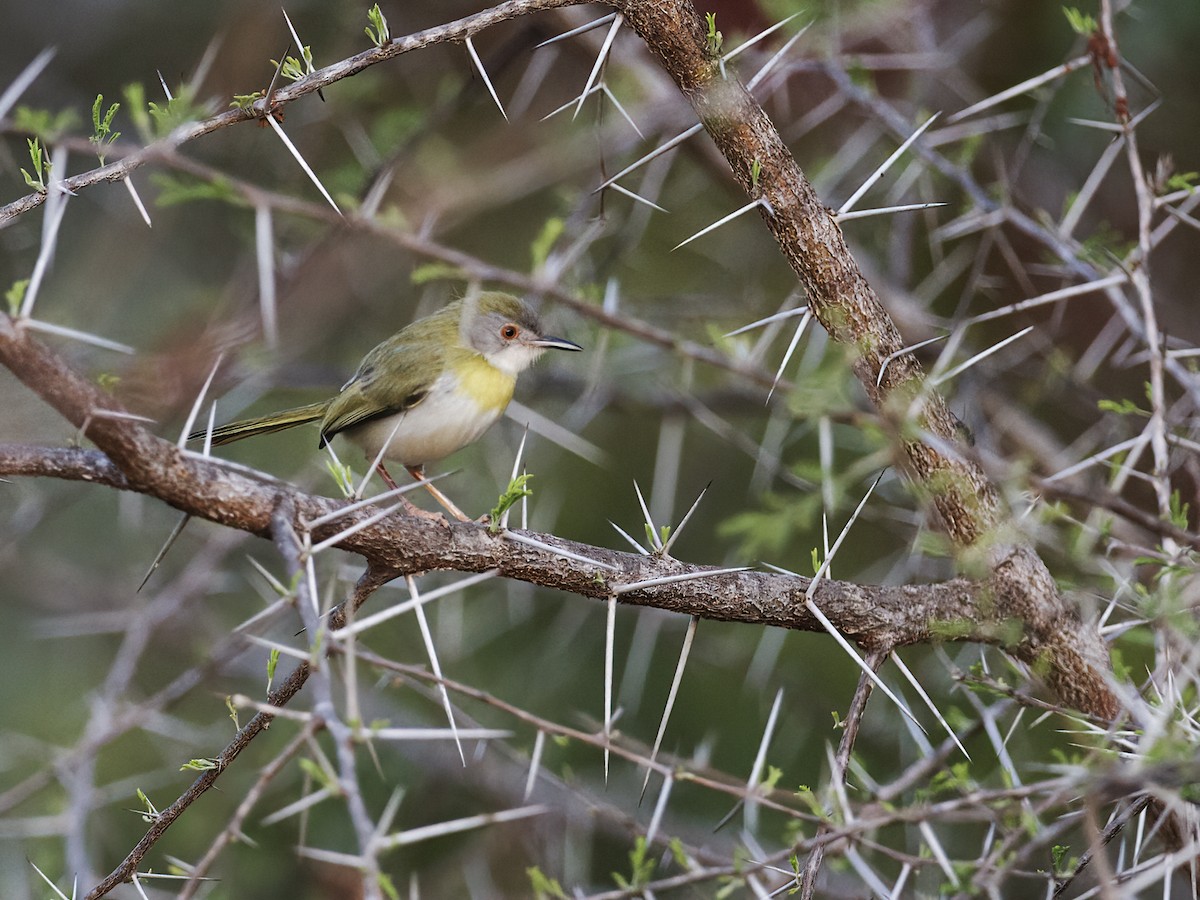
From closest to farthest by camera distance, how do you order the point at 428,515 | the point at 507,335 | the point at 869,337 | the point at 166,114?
the point at 166,114
the point at 869,337
the point at 428,515
the point at 507,335

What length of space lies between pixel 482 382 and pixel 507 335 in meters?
0.34

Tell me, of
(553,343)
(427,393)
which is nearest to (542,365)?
(553,343)

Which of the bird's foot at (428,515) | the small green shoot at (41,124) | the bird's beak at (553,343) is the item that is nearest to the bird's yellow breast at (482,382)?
the bird's beak at (553,343)

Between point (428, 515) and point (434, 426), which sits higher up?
point (428, 515)

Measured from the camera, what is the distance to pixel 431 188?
5.79 metres

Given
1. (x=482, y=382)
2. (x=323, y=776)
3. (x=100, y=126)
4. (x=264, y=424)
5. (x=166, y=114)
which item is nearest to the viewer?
(x=323, y=776)

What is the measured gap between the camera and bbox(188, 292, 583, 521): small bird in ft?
14.9

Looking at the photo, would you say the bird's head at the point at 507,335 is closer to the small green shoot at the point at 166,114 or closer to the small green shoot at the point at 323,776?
the small green shoot at the point at 166,114

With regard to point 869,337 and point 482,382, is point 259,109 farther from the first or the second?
point 482,382

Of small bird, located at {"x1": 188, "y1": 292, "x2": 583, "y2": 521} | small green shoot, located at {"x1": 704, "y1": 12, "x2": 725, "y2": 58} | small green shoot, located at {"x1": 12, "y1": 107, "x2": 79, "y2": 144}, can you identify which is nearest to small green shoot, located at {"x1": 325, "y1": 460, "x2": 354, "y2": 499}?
small green shoot, located at {"x1": 12, "y1": 107, "x2": 79, "y2": 144}

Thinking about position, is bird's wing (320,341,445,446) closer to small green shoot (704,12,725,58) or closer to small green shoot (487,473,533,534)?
small green shoot (487,473,533,534)

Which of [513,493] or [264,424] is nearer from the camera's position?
[513,493]

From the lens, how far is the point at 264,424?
4.31 m

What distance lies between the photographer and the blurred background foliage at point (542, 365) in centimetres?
534
